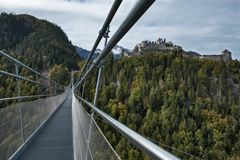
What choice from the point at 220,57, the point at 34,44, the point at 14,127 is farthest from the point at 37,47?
the point at 14,127

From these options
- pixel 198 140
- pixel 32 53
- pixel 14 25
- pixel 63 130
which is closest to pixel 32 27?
pixel 14 25

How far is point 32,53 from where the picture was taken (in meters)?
120

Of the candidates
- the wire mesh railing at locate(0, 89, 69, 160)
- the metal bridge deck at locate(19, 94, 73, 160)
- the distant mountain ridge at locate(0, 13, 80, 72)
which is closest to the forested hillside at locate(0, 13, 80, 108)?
the distant mountain ridge at locate(0, 13, 80, 72)

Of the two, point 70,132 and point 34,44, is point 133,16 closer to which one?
point 70,132

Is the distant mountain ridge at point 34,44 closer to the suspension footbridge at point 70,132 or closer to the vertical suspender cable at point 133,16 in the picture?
the suspension footbridge at point 70,132

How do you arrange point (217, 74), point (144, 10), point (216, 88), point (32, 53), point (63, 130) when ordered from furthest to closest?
point (217, 74) < point (216, 88) < point (32, 53) < point (63, 130) < point (144, 10)

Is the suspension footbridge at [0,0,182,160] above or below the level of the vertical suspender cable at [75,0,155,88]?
below

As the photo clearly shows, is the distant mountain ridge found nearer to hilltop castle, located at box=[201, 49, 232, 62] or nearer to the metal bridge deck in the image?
hilltop castle, located at box=[201, 49, 232, 62]

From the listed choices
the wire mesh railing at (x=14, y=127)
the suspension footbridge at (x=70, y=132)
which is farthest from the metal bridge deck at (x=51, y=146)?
the wire mesh railing at (x=14, y=127)

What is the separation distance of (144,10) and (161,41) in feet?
445

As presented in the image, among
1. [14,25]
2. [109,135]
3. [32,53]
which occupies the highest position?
[14,25]

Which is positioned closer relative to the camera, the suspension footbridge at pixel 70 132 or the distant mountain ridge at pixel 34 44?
the suspension footbridge at pixel 70 132

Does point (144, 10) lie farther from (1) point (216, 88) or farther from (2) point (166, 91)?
(1) point (216, 88)

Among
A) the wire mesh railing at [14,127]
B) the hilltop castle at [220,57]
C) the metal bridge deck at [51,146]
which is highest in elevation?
the hilltop castle at [220,57]
